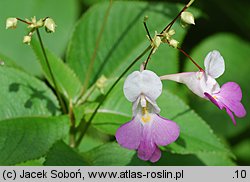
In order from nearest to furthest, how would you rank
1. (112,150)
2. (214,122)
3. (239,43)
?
(112,150)
(214,122)
(239,43)

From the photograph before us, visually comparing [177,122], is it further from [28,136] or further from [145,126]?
[28,136]

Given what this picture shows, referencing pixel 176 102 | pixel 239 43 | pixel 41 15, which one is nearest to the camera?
pixel 176 102

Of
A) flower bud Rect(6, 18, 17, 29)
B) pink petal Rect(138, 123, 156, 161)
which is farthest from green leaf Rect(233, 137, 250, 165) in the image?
flower bud Rect(6, 18, 17, 29)

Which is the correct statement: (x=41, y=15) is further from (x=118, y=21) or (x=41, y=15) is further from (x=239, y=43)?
(x=239, y=43)

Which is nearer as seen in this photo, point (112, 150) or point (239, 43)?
point (112, 150)

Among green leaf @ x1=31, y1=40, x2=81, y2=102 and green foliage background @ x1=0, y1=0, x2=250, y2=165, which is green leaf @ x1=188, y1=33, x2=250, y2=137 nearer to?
green foliage background @ x1=0, y1=0, x2=250, y2=165

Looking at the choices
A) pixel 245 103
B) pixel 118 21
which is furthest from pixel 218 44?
pixel 118 21

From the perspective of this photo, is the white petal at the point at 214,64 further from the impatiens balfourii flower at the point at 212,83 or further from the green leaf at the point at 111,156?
the green leaf at the point at 111,156
